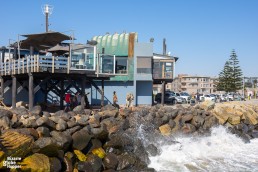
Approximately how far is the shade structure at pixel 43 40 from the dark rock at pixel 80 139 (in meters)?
9.24

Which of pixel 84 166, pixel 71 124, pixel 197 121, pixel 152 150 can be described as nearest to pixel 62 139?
pixel 84 166

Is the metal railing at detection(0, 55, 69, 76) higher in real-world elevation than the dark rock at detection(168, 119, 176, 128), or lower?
higher

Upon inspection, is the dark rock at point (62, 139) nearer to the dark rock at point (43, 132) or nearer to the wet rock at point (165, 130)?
the dark rock at point (43, 132)

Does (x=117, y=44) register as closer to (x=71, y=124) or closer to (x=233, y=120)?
(x=233, y=120)

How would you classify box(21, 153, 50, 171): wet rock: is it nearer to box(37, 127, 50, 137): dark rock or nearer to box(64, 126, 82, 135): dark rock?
box(37, 127, 50, 137): dark rock

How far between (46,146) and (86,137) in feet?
8.71

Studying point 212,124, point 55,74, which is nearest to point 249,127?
point 212,124

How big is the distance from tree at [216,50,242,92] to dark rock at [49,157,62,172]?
5733 centimetres

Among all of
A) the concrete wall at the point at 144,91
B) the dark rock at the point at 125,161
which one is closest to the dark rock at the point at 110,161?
the dark rock at the point at 125,161

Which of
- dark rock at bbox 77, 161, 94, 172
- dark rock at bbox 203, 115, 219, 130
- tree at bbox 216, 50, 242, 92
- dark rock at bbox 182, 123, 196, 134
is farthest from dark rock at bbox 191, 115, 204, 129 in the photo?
tree at bbox 216, 50, 242, 92

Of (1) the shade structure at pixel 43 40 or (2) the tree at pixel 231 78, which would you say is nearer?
(1) the shade structure at pixel 43 40

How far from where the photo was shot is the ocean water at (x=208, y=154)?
15790 mm

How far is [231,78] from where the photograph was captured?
65.4 meters

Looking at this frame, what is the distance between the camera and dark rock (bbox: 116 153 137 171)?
14.1 metres
